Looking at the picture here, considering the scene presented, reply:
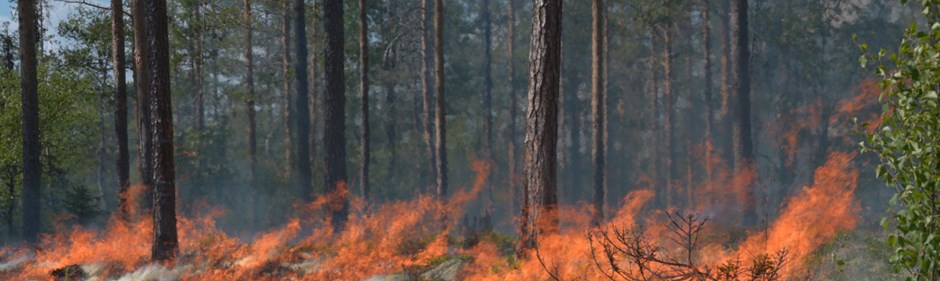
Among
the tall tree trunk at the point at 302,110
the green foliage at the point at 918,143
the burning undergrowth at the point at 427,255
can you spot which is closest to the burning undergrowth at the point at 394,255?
the burning undergrowth at the point at 427,255

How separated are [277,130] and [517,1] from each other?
63.3ft

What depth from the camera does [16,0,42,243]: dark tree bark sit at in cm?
2072

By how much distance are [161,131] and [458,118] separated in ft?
97.8

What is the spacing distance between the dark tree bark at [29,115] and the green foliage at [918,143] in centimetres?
2224

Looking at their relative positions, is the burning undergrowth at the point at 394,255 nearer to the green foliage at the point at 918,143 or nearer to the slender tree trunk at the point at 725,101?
the green foliage at the point at 918,143

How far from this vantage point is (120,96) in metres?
18.9

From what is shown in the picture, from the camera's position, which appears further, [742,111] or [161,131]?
[742,111]

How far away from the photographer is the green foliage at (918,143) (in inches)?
162

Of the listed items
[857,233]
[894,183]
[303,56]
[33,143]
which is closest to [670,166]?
[303,56]

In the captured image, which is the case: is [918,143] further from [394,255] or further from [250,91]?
[250,91]

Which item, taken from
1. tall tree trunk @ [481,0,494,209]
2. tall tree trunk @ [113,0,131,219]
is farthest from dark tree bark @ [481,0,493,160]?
tall tree trunk @ [113,0,131,219]

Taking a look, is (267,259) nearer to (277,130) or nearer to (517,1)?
(277,130)

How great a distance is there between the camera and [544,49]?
11031 millimetres

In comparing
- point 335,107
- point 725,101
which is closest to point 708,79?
point 725,101
